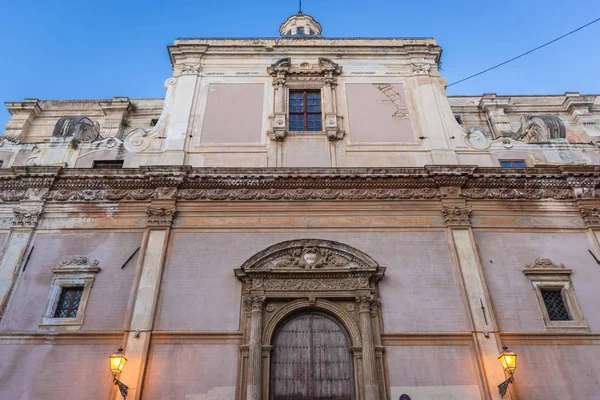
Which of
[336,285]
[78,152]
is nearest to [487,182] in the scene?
[336,285]

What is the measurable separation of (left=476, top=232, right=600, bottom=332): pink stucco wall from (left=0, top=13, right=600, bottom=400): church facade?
0.05 meters

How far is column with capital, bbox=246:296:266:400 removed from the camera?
9625mm

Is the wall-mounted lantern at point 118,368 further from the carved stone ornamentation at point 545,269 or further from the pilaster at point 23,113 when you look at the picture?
the pilaster at point 23,113

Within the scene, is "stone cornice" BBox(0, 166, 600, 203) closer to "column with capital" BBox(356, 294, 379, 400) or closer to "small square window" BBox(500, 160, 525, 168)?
"small square window" BBox(500, 160, 525, 168)

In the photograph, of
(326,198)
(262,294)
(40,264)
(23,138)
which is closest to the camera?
(262,294)

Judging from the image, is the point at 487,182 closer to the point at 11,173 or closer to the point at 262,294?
the point at 262,294

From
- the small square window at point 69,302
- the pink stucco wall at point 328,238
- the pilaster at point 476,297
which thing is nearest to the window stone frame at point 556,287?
the pilaster at point 476,297

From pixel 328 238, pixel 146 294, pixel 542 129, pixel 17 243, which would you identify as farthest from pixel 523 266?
pixel 17 243

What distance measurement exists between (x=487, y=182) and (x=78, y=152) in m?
12.5

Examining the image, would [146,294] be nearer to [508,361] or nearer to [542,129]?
[508,361]

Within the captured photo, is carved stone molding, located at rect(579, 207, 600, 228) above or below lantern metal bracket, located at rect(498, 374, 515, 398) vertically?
above

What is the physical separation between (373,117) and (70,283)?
10259 millimetres

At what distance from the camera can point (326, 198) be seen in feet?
41.3

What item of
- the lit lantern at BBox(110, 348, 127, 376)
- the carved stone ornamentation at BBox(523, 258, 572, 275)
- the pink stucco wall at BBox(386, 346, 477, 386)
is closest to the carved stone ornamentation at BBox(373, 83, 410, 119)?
the carved stone ornamentation at BBox(523, 258, 572, 275)
